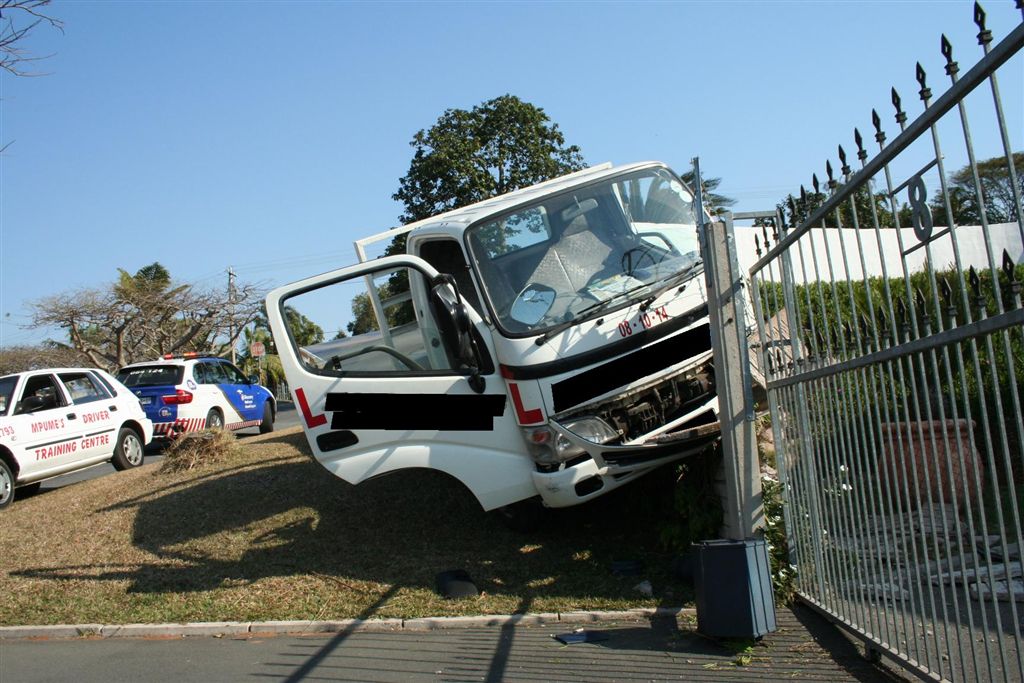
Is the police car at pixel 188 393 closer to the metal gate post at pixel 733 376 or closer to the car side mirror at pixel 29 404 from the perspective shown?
the car side mirror at pixel 29 404

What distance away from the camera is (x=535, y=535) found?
311 inches

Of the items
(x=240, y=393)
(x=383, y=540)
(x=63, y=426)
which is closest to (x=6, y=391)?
(x=63, y=426)

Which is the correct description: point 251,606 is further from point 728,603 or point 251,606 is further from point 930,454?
point 930,454

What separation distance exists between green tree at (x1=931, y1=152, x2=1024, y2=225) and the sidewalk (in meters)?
2.52

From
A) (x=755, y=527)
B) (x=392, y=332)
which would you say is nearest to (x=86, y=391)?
(x=392, y=332)

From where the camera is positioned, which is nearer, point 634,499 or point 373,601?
point 373,601

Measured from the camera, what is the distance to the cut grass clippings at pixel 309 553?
6945mm

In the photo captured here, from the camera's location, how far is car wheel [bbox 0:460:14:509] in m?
11.2

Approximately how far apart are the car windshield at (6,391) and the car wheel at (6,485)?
82cm

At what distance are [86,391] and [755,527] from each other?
10490mm

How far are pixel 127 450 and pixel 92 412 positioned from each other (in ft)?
3.00

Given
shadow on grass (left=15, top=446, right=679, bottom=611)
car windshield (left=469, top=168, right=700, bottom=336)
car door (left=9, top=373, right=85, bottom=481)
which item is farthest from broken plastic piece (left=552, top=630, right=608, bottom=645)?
car door (left=9, top=373, right=85, bottom=481)

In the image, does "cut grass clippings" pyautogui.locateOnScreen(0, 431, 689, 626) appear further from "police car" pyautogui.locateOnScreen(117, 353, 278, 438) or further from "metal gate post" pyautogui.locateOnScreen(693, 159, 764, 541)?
"police car" pyautogui.locateOnScreen(117, 353, 278, 438)

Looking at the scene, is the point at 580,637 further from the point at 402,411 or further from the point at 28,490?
the point at 28,490
